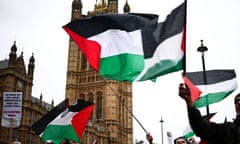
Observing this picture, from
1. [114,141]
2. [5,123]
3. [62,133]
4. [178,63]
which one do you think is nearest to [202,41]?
[62,133]

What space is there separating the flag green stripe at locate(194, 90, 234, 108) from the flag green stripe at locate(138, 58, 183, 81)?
3.93m

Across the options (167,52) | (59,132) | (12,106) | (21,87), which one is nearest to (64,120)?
(59,132)

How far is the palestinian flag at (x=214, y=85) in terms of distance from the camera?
9805mm

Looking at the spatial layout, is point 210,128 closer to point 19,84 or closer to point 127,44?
point 127,44

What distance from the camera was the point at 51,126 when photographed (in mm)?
9734

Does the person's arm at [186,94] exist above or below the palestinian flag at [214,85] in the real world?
below

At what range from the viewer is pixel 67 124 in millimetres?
9609

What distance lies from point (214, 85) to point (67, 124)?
4.43m

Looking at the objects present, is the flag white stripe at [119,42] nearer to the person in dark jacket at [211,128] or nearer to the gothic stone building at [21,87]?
the person in dark jacket at [211,128]

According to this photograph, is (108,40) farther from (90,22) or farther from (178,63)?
(178,63)

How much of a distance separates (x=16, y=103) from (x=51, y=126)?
1261 mm

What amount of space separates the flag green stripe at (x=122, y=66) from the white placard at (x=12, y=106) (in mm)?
3851

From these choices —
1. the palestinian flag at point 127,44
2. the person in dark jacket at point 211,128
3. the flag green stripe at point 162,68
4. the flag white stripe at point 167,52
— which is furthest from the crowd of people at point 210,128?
the palestinian flag at point 127,44

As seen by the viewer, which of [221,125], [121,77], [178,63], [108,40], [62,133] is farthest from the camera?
[62,133]
